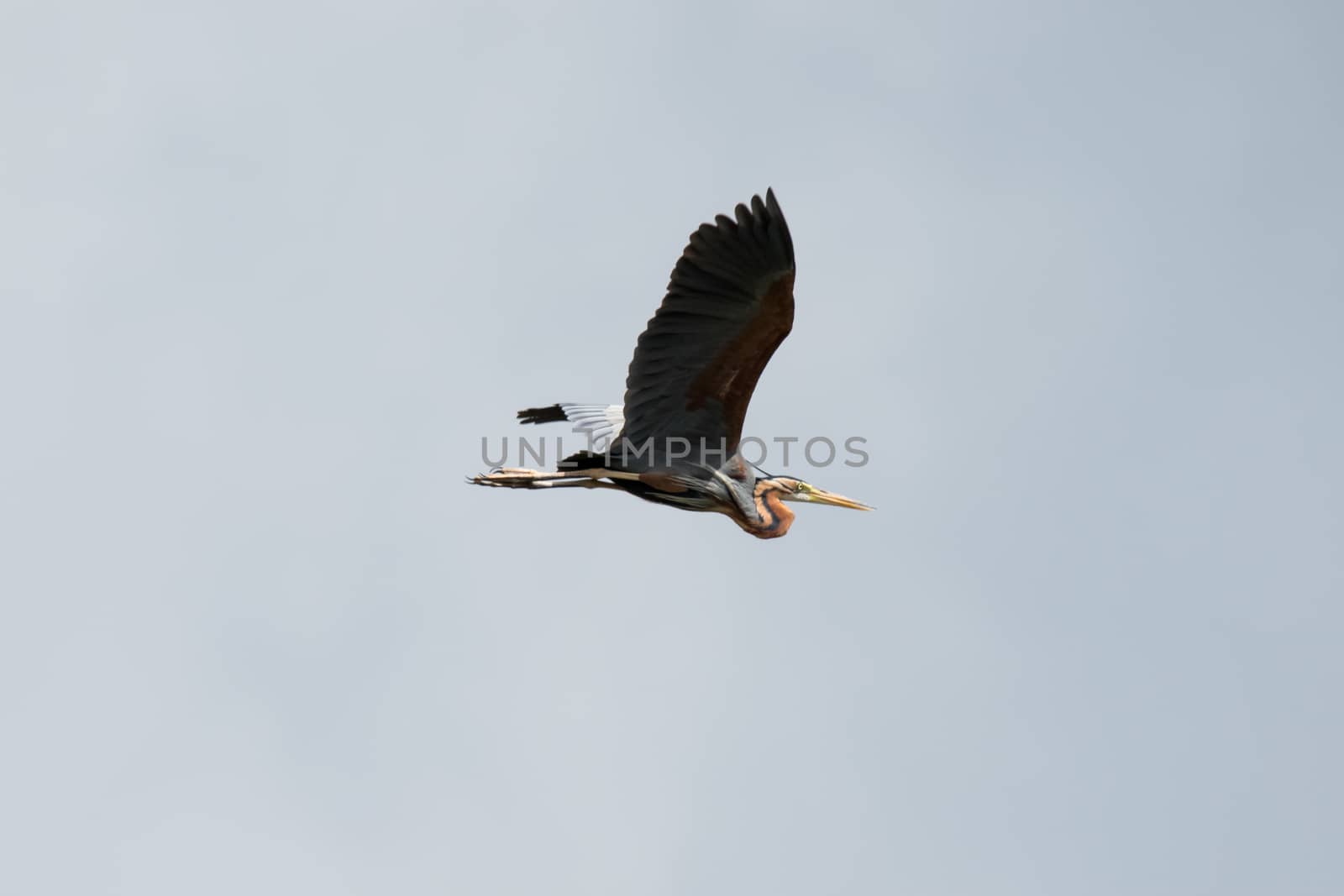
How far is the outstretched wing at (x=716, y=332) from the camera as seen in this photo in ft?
33.6

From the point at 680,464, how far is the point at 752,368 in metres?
A: 0.79

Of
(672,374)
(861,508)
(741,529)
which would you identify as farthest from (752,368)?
(861,508)

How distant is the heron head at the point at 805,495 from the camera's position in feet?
38.9

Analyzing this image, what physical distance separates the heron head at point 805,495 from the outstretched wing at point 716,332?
883 millimetres

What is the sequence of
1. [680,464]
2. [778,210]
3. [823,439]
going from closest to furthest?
[778,210] < [680,464] < [823,439]

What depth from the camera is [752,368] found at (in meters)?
10.7

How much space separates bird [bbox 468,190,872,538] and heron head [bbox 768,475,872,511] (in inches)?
Answer: 6.3

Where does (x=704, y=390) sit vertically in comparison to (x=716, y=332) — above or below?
below

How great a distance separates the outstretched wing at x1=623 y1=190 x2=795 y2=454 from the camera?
33.6 ft

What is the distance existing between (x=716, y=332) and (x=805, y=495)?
2055 millimetres

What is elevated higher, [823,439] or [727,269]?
[727,269]

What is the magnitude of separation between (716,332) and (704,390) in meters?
0.44

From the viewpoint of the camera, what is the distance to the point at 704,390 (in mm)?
10797

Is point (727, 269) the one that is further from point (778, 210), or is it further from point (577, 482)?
point (577, 482)
